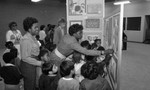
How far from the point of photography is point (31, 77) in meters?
2.17

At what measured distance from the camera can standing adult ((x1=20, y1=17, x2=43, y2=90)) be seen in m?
2.06

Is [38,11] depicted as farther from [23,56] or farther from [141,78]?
[23,56]

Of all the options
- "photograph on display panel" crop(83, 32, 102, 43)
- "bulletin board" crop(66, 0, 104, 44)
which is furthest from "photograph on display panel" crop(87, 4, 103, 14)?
"photograph on display panel" crop(83, 32, 102, 43)

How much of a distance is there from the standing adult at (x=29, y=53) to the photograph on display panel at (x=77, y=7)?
6.09ft

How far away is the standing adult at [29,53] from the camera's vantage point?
2062 mm

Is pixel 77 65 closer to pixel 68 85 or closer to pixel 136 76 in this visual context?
pixel 68 85

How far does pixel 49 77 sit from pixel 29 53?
0.43 meters

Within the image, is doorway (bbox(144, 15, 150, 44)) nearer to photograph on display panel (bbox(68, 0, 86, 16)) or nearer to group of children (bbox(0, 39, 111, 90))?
photograph on display panel (bbox(68, 0, 86, 16))

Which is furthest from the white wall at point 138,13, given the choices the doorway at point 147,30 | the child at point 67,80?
the child at point 67,80

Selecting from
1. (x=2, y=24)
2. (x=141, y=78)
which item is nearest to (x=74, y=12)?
(x=141, y=78)

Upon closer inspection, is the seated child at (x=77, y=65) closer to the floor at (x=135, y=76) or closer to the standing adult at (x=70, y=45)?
the standing adult at (x=70, y=45)

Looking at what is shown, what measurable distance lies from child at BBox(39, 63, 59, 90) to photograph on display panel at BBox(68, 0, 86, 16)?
199cm

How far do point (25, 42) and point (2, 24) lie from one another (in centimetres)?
799

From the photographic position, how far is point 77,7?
151 inches
